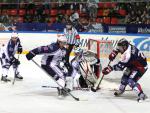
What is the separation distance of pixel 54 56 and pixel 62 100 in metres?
0.79

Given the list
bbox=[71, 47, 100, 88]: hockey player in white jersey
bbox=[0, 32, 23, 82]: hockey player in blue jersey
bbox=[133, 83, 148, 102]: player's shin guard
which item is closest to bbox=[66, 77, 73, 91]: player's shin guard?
bbox=[71, 47, 100, 88]: hockey player in white jersey

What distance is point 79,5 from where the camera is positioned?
16.1 meters

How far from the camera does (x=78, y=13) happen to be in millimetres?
16172

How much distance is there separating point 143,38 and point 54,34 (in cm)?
284

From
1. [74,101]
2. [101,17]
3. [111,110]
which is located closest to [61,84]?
[74,101]

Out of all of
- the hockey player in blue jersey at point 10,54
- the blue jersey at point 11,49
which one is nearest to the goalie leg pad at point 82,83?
the hockey player in blue jersey at point 10,54

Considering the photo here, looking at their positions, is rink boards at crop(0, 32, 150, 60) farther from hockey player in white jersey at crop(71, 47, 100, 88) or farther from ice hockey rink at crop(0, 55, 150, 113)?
hockey player in white jersey at crop(71, 47, 100, 88)

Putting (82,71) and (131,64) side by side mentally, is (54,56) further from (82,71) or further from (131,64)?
(131,64)

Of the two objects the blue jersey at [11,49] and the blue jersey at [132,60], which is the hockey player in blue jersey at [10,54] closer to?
the blue jersey at [11,49]

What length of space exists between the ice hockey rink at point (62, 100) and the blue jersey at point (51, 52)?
0.62m

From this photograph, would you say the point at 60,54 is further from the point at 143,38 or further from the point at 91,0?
the point at 91,0

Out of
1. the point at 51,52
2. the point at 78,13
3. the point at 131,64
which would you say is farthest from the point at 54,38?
the point at 131,64

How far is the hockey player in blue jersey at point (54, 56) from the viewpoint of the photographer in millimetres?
7996

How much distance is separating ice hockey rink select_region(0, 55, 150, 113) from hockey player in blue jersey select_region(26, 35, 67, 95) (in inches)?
14.2
